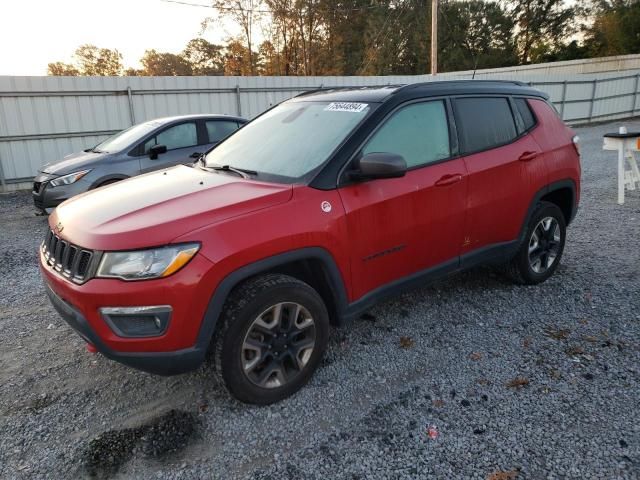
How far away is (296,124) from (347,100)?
0.41 metres

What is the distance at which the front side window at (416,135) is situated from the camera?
320 centimetres

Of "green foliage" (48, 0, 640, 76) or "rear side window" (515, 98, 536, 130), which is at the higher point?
"green foliage" (48, 0, 640, 76)

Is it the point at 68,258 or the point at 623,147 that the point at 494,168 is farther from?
the point at 623,147

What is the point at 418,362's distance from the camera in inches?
130

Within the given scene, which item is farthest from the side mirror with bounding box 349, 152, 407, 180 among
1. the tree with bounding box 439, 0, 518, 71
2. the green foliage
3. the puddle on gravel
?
the tree with bounding box 439, 0, 518, 71

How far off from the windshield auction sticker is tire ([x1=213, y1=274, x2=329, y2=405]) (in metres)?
1.27

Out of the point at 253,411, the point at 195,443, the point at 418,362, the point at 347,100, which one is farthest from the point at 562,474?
the point at 347,100

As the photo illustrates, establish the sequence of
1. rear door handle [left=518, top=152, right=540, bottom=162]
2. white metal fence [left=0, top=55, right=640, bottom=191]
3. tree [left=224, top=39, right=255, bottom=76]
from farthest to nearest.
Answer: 1. tree [left=224, top=39, right=255, bottom=76]
2. white metal fence [left=0, top=55, right=640, bottom=191]
3. rear door handle [left=518, top=152, right=540, bottom=162]

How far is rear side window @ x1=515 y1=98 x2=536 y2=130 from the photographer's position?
13.6 feet

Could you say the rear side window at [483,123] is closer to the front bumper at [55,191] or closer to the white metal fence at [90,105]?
the white metal fence at [90,105]

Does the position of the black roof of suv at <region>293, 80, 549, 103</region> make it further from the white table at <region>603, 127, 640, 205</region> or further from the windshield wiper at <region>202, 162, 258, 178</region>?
the white table at <region>603, 127, 640, 205</region>

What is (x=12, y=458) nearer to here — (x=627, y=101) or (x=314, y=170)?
(x=314, y=170)

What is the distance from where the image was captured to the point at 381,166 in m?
2.82

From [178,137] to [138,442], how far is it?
6.06 m
